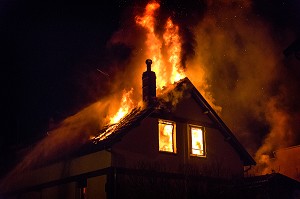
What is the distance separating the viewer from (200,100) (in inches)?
850

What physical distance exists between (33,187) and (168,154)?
8.23m

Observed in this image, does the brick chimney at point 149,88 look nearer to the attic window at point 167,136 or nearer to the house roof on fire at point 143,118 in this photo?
the house roof on fire at point 143,118

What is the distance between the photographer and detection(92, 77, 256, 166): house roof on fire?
1803 centimetres

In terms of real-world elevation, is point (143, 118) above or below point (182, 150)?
above

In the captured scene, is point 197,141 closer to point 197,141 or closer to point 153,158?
point 197,141

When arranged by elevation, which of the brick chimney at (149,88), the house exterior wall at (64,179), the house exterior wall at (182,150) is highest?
the brick chimney at (149,88)

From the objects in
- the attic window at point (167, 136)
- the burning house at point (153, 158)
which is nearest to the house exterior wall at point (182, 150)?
the burning house at point (153, 158)

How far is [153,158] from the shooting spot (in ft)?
62.7

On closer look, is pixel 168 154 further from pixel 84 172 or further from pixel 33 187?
pixel 33 187

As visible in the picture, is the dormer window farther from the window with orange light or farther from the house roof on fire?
the house roof on fire

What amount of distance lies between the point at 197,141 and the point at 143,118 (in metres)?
3.95

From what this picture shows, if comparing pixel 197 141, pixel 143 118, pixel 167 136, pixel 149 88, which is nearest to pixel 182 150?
pixel 167 136

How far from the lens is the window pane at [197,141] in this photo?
68.9ft

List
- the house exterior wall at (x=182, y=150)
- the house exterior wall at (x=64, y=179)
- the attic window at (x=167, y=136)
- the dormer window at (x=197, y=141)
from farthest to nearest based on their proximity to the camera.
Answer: the dormer window at (x=197, y=141), the attic window at (x=167, y=136), the house exterior wall at (x=182, y=150), the house exterior wall at (x=64, y=179)
